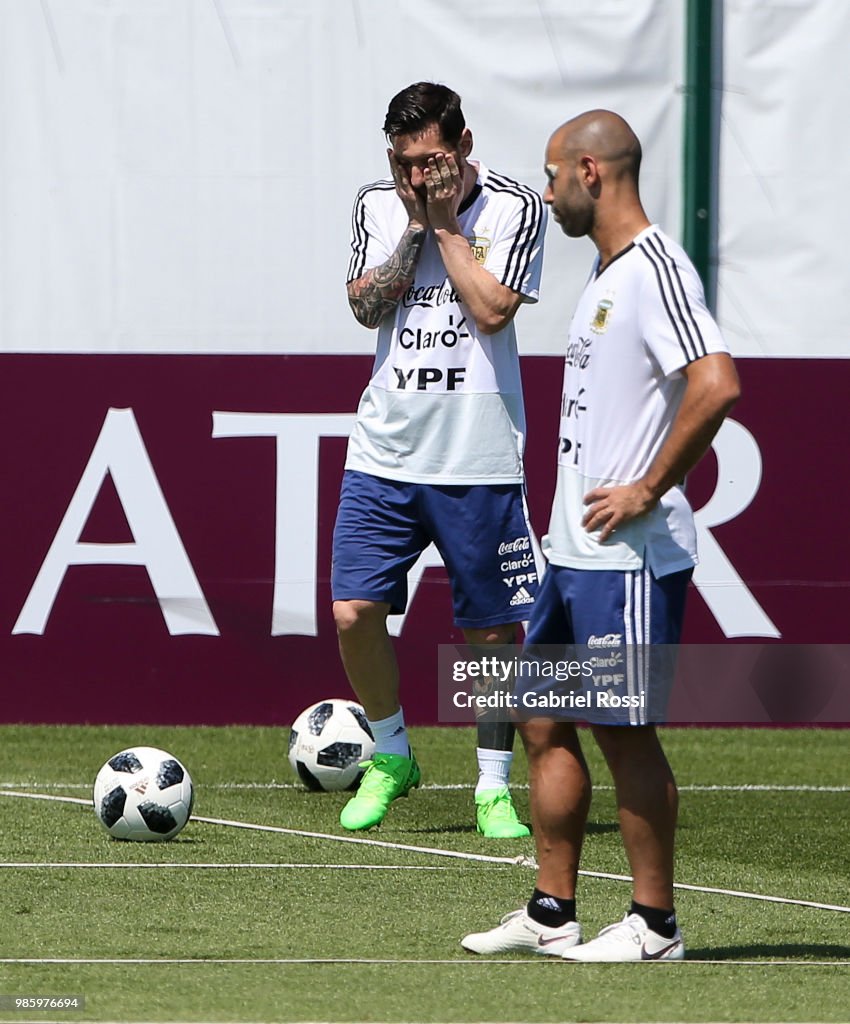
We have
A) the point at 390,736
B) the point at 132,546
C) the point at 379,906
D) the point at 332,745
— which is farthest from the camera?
the point at 132,546

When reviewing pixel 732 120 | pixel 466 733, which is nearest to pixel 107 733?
pixel 466 733

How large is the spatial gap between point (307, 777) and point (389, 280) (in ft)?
6.67

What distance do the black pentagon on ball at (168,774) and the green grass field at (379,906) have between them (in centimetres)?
19

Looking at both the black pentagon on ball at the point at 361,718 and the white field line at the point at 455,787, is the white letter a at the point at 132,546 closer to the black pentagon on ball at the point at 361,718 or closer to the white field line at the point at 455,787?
the white field line at the point at 455,787

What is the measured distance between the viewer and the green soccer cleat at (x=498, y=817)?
21.1 feet

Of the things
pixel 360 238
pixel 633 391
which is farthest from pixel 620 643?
pixel 360 238

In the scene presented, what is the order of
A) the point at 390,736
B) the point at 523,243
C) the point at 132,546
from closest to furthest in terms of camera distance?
the point at 523,243
the point at 390,736
the point at 132,546

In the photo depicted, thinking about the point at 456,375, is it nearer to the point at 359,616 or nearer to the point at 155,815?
the point at 359,616

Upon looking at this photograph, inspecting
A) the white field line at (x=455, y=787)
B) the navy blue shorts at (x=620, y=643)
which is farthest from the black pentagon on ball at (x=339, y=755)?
the navy blue shorts at (x=620, y=643)

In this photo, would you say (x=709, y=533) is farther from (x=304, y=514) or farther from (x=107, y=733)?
(x=107, y=733)

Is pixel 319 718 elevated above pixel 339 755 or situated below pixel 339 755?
above

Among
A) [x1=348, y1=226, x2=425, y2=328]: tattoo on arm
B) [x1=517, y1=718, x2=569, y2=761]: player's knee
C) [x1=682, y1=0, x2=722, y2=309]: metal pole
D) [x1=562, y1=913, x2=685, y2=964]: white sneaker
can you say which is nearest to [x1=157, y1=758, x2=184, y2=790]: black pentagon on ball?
[x1=348, y1=226, x2=425, y2=328]: tattoo on arm

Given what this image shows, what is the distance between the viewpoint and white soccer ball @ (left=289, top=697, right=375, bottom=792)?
731 centimetres

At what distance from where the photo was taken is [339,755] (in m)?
7.33
